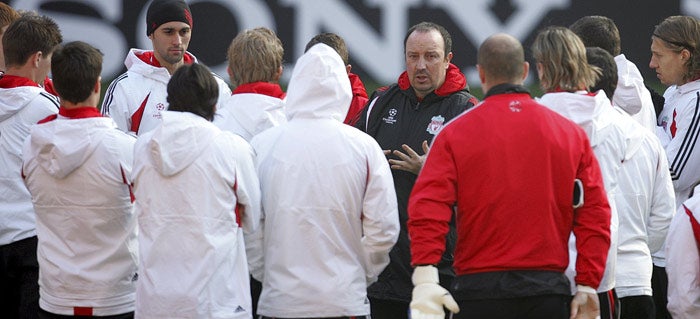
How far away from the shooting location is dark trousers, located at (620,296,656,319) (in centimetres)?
491

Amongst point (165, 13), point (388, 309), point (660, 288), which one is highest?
point (165, 13)

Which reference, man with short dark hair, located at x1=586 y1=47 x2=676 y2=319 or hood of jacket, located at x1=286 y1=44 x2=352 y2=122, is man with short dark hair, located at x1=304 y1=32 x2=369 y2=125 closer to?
hood of jacket, located at x1=286 y1=44 x2=352 y2=122

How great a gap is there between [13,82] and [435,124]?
1966mm

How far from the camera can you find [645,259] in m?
4.86

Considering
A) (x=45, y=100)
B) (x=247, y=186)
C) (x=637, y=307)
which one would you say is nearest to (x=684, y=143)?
(x=637, y=307)

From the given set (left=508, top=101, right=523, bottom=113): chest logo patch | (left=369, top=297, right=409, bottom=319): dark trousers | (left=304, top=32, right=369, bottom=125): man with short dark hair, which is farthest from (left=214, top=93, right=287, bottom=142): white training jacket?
(left=508, top=101, right=523, bottom=113): chest logo patch

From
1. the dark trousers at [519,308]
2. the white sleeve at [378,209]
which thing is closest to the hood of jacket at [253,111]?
the white sleeve at [378,209]

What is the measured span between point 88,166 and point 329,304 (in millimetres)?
1098

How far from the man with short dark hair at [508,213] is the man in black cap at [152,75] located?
81.1 inches

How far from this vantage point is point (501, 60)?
13.3ft

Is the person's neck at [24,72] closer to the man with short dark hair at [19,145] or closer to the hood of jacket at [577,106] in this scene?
the man with short dark hair at [19,145]

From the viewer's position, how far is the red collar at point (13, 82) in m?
5.25

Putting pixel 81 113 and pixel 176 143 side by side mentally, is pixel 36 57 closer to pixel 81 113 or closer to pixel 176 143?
pixel 81 113

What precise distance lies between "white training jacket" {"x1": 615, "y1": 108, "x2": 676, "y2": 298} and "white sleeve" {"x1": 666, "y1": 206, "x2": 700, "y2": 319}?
0.38 metres
